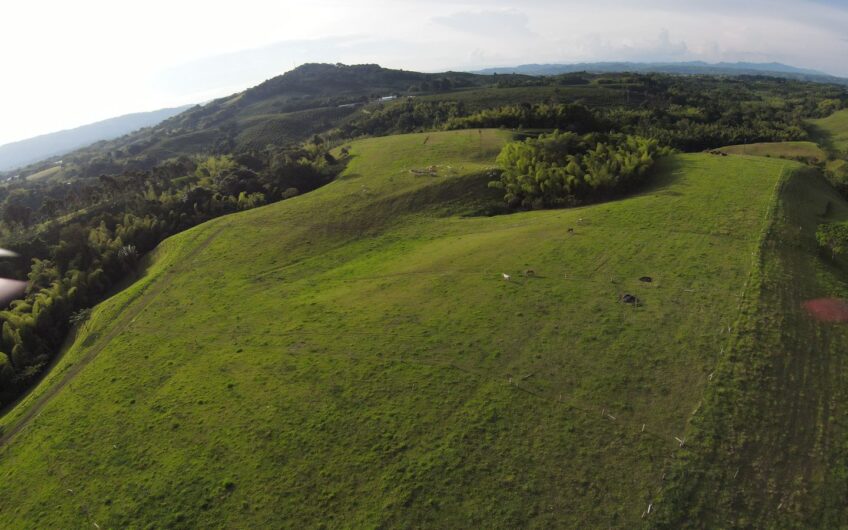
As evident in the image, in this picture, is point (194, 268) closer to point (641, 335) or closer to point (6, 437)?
point (6, 437)

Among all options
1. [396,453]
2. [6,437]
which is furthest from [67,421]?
[396,453]

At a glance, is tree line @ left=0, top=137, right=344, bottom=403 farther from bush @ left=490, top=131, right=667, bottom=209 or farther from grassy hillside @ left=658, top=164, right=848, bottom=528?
grassy hillside @ left=658, top=164, right=848, bottom=528

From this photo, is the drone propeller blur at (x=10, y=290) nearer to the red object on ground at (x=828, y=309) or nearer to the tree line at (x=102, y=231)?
the tree line at (x=102, y=231)

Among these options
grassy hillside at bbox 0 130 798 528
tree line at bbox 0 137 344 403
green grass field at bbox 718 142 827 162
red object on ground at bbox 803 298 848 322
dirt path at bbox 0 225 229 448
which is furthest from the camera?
green grass field at bbox 718 142 827 162

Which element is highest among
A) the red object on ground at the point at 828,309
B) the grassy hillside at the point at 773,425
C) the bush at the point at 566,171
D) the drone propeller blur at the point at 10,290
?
the bush at the point at 566,171

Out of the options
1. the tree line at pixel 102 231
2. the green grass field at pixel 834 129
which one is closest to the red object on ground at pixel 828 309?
the tree line at pixel 102 231

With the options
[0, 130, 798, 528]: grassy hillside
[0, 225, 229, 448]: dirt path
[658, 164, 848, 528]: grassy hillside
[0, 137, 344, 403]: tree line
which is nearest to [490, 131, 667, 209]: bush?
[0, 130, 798, 528]: grassy hillside

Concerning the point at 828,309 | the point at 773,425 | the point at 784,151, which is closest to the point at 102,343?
the point at 773,425
